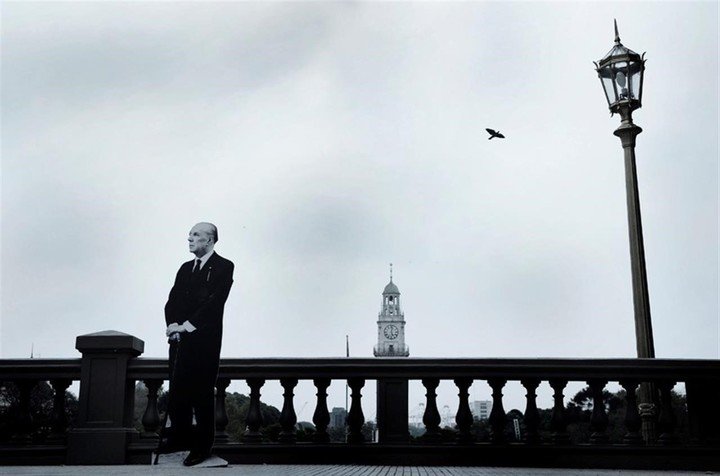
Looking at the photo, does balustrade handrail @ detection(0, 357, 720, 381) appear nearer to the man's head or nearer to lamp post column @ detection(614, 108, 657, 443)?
lamp post column @ detection(614, 108, 657, 443)

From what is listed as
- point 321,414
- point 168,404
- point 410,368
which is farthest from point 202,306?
point 410,368

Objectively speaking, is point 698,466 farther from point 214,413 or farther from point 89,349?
point 89,349

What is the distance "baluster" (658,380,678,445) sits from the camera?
852cm

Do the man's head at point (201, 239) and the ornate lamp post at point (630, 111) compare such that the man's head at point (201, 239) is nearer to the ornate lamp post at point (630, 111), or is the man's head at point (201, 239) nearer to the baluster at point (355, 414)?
the baluster at point (355, 414)

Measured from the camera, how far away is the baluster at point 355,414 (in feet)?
28.2

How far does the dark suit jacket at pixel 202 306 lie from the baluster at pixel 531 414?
340 centimetres

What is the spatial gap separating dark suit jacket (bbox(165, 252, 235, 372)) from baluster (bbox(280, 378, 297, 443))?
35.1 inches

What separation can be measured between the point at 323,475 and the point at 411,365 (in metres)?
2.06

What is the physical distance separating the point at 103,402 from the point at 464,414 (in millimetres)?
3999

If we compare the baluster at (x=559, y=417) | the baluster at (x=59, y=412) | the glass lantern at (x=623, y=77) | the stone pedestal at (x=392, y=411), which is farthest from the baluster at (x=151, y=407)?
the glass lantern at (x=623, y=77)

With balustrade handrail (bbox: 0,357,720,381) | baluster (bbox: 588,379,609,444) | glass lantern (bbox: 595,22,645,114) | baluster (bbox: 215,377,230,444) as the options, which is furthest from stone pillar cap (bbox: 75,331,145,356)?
glass lantern (bbox: 595,22,645,114)

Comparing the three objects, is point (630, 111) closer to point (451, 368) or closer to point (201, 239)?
point (451, 368)

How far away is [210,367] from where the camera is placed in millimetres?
8273

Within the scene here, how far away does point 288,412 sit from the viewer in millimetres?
8695
